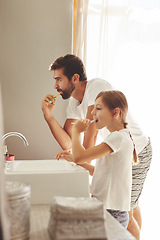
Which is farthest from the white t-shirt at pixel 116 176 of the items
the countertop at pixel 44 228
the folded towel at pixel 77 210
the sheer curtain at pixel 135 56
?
the sheer curtain at pixel 135 56

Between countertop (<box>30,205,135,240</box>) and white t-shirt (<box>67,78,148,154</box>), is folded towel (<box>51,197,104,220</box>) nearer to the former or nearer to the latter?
countertop (<box>30,205,135,240</box>)

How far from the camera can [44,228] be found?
2.87 ft

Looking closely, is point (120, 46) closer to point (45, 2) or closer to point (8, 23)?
point (45, 2)

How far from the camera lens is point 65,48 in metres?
2.53

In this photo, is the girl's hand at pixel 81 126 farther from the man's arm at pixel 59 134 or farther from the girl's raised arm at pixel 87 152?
the man's arm at pixel 59 134

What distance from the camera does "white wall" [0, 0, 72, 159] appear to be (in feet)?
8.12

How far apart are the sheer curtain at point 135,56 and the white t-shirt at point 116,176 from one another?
123 centimetres

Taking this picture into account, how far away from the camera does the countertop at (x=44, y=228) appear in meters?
0.81

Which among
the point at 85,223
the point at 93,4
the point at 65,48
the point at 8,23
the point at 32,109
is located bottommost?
the point at 32,109

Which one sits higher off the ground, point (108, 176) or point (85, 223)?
point (85, 223)

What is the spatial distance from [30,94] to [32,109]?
12cm

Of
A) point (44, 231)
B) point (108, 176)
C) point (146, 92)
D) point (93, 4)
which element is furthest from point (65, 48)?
point (44, 231)

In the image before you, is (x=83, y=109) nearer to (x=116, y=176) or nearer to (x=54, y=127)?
(x=54, y=127)

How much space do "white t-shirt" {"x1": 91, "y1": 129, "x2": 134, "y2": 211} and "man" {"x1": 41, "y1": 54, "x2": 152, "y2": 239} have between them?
1.31ft
